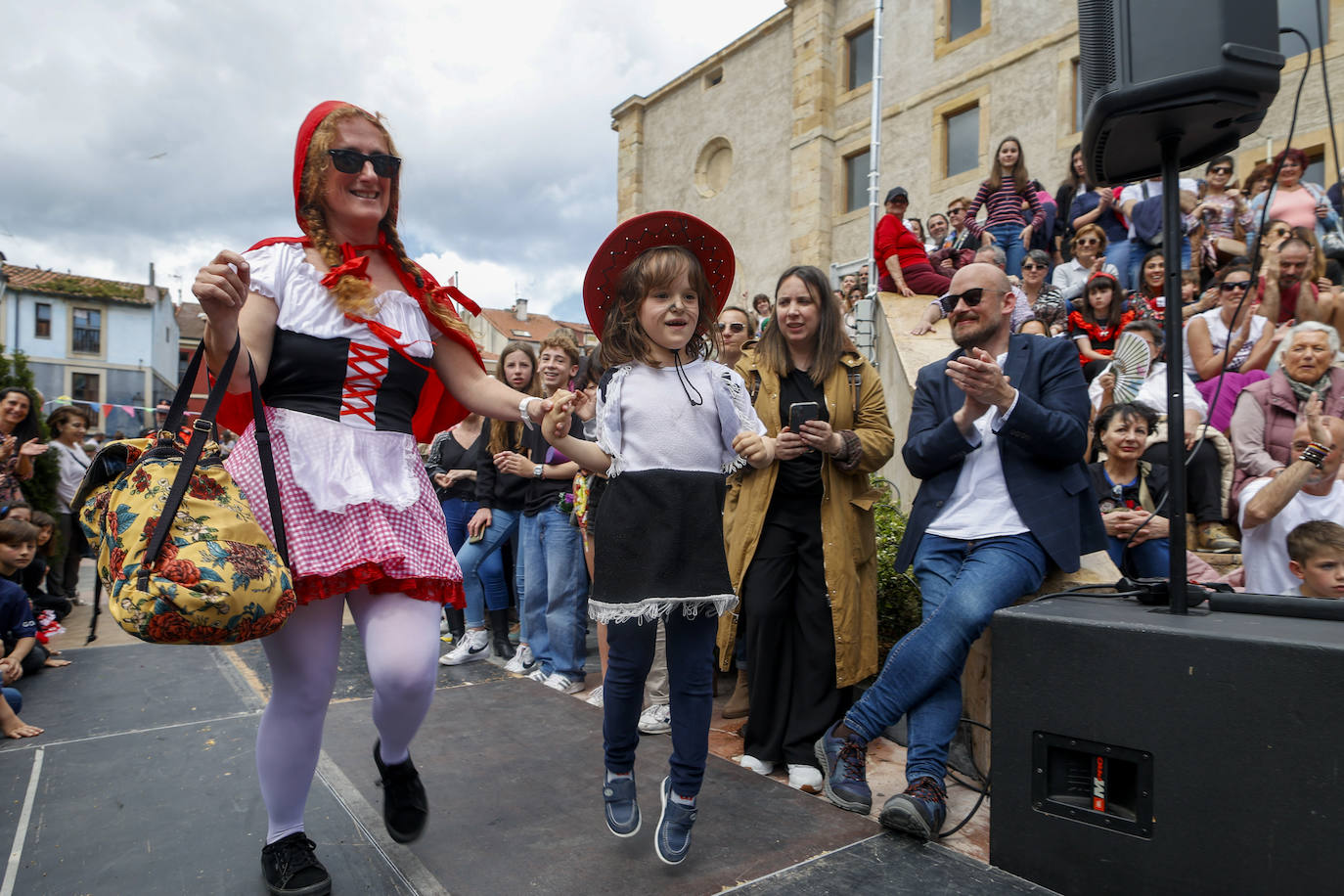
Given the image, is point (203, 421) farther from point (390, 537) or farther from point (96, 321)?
point (96, 321)

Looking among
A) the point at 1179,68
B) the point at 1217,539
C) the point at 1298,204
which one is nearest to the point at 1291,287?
the point at 1298,204

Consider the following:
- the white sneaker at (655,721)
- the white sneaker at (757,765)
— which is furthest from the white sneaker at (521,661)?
the white sneaker at (757,765)

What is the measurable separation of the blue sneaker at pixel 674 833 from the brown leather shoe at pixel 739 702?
58.7 inches

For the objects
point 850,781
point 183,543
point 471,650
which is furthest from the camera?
point 471,650

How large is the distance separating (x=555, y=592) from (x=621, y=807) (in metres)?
2.16

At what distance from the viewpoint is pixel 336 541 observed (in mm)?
1976

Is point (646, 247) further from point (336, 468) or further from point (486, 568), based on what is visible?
point (486, 568)

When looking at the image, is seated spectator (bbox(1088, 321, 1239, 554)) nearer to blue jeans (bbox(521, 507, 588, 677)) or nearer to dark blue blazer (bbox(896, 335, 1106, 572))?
dark blue blazer (bbox(896, 335, 1106, 572))

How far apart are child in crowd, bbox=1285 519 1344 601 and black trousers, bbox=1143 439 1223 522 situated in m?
1.12

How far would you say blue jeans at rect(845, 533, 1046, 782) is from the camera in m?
2.70

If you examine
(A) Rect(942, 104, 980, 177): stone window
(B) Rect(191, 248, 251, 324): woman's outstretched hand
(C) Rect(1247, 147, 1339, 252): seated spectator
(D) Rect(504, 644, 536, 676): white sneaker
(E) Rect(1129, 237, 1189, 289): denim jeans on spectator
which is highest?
(A) Rect(942, 104, 980, 177): stone window

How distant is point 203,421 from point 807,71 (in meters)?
21.9

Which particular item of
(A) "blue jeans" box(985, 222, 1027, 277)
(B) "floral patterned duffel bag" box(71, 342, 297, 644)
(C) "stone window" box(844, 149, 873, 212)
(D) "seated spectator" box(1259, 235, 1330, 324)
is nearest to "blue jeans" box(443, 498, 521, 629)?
(B) "floral patterned duffel bag" box(71, 342, 297, 644)

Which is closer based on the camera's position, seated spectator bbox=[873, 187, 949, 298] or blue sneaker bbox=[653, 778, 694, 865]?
blue sneaker bbox=[653, 778, 694, 865]
